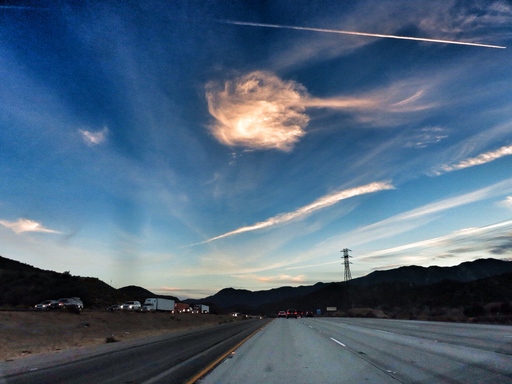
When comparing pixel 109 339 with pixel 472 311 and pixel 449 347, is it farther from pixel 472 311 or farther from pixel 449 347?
pixel 472 311

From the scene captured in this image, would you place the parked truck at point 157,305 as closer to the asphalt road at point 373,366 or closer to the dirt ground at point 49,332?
the dirt ground at point 49,332

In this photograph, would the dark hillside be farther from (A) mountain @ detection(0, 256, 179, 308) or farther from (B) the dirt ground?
(B) the dirt ground

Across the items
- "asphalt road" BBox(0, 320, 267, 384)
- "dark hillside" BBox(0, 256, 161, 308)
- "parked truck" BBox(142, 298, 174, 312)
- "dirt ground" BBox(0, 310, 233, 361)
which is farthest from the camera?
"dark hillside" BBox(0, 256, 161, 308)

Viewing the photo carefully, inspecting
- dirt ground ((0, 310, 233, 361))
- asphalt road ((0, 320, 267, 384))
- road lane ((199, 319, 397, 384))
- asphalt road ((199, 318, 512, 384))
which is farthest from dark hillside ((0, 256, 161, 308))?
asphalt road ((199, 318, 512, 384))

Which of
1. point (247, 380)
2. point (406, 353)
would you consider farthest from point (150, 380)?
point (406, 353)

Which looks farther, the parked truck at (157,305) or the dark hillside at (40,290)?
the dark hillside at (40,290)

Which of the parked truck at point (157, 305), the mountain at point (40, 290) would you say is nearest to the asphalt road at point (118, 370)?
the parked truck at point (157, 305)

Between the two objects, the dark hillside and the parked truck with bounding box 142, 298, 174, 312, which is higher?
the dark hillside

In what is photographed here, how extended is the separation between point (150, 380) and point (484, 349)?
11227 millimetres

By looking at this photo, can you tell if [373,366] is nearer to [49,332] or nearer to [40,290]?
[49,332]

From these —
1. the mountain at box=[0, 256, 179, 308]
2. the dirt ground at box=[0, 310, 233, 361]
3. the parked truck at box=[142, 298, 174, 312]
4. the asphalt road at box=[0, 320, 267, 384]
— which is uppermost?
the mountain at box=[0, 256, 179, 308]

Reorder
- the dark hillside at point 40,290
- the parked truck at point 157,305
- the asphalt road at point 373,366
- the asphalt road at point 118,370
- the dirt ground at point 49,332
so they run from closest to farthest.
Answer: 1. the asphalt road at point 373,366
2. the asphalt road at point 118,370
3. the dirt ground at point 49,332
4. the parked truck at point 157,305
5. the dark hillside at point 40,290

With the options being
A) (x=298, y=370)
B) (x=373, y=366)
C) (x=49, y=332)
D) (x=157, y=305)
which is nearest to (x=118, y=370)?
(x=298, y=370)

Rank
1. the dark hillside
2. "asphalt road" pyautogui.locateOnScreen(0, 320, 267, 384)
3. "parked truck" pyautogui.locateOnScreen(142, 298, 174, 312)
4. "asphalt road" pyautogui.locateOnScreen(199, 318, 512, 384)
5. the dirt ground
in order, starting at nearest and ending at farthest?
"asphalt road" pyautogui.locateOnScreen(199, 318, 512, 384) → "asphalt road" pyautogui.locateOnScreen(0, 320, 267, 384) → the dirt ground → "parked truck" pyautogui.locateOnScreen(142, 298, 174, 312) → the dark hillside
